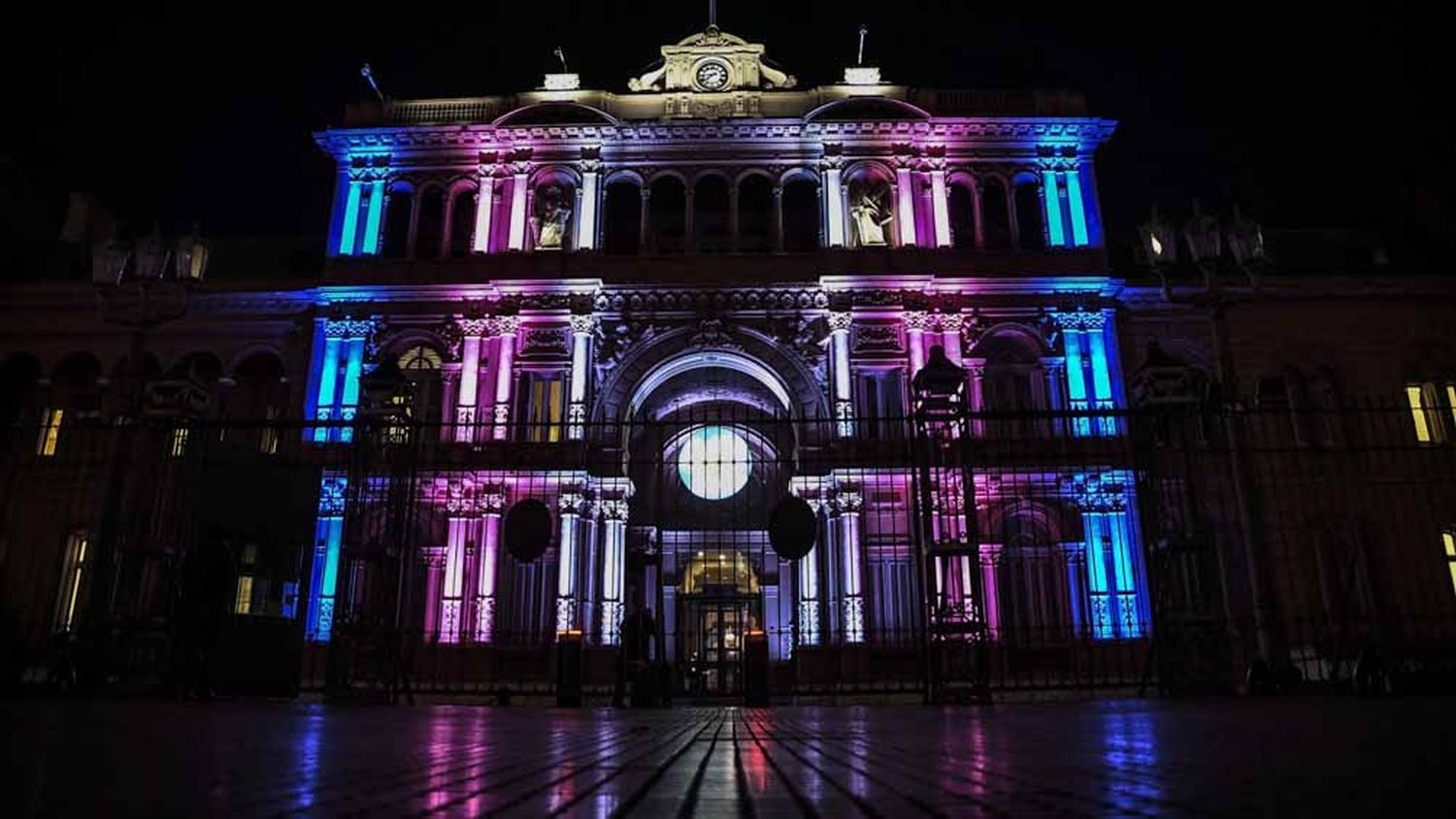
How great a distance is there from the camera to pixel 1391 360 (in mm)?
24688

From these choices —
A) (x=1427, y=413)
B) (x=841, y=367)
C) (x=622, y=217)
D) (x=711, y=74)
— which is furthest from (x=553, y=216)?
(x=1427, y=413)

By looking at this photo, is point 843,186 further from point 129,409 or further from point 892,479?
point 129,409

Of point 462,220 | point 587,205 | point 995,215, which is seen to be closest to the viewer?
point 587,205

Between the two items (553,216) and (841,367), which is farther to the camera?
(553,216)

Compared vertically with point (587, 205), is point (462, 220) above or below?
above

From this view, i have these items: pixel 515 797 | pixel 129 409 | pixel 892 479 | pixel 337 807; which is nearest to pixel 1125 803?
pixel 515 797

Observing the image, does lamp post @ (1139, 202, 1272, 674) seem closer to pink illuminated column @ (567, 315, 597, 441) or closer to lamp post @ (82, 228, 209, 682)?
lamp post @ (82, 228, 209, 682)

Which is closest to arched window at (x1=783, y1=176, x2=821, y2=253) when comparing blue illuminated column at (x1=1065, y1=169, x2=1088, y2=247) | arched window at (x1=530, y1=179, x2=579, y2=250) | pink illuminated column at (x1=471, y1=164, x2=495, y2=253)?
arched window at (x1=530, y1=179, x2=579, y2=250)

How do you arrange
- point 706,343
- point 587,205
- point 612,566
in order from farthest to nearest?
point 587,205
point 706,343
point 612,566

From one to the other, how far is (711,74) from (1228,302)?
697 inches

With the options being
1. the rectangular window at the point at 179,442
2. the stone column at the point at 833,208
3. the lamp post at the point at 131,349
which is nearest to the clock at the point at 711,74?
the stone column at the point at 833,208

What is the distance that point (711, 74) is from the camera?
2652cm

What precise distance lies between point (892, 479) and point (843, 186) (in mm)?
8622

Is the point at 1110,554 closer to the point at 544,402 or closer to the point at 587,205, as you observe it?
the point at 544,402
